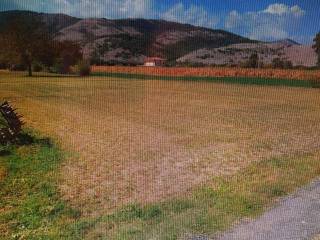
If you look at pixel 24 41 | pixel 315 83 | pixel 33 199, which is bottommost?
pixel 33 199

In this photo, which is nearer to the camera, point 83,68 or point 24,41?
point 24,41

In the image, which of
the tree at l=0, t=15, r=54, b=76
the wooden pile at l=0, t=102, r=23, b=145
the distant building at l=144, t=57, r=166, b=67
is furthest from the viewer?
the distant building at l=144, t=57, r=166, b=67

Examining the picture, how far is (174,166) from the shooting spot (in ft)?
37.2

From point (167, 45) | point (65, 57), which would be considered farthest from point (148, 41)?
point (65, 57)

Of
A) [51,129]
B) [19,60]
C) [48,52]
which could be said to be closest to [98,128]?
[51,129]

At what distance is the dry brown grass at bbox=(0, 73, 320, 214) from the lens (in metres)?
9.65

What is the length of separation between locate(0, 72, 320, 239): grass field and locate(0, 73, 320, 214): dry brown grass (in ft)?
0.09

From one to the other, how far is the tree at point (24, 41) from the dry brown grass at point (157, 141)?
32.0 metres

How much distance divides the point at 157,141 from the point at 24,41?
153ft

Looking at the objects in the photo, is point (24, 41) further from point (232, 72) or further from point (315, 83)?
point (315, 83)

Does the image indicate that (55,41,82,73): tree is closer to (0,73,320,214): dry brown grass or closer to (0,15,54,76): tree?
(0,15,54,76): tree

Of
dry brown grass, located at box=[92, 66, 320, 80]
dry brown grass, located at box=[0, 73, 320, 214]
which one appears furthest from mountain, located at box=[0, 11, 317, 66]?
dry brown grass, located at box=[0, 73, 320, 214]

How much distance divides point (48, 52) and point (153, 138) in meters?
49.8

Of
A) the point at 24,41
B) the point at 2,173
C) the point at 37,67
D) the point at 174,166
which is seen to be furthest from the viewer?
the point at 37,67
